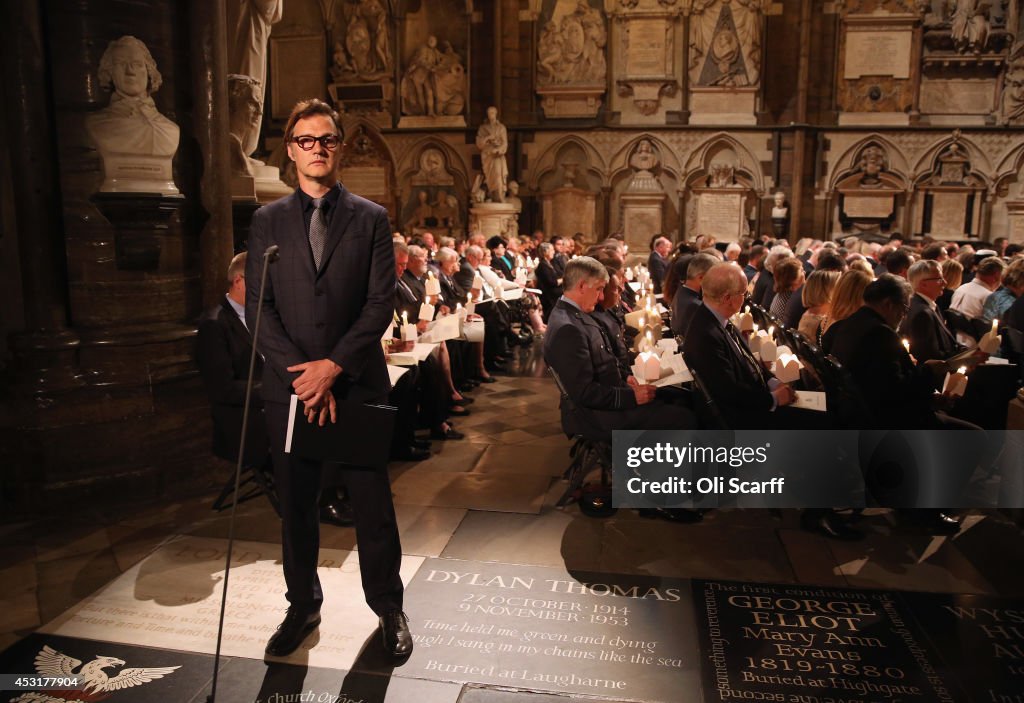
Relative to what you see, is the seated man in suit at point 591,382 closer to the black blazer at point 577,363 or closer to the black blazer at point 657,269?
the black blazer at point 577,363

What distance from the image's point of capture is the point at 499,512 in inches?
172

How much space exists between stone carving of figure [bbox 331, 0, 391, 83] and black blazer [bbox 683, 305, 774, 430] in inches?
561

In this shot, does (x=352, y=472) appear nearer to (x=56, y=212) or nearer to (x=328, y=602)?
(x=328, y=602)

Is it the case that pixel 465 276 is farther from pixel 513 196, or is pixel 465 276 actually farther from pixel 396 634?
pixel 513 196

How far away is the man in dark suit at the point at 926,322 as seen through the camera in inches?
196

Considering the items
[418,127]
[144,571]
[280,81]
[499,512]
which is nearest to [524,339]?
[499,512]

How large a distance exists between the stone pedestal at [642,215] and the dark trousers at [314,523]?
1461 centimetres

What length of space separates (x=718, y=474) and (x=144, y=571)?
2.82 meters

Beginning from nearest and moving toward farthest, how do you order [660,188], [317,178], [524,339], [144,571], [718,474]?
[317,178] → [144,571] → [718,474] → [524,339] → [660,188]

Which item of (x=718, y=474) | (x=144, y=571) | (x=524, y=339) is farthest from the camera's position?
(x=524, y=339)

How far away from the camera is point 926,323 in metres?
4.99

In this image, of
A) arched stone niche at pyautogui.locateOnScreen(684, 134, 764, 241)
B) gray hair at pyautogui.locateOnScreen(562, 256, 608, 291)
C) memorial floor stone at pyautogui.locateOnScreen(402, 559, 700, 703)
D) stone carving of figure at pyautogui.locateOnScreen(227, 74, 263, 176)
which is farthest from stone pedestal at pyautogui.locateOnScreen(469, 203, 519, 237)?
memorial floor stone at pyautogui.locateOnScreen(402, 559, 700, 703)

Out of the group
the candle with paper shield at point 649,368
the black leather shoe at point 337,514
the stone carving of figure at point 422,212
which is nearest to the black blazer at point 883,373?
the candle with paper shield at point 649,368

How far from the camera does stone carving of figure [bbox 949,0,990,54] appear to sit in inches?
610
